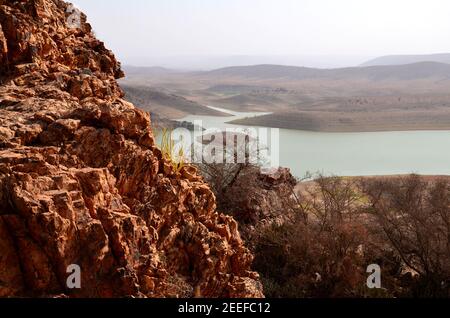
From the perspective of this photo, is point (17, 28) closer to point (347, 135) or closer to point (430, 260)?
point (430, 260)

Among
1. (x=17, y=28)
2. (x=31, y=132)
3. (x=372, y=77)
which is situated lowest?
(x=31, y=132)

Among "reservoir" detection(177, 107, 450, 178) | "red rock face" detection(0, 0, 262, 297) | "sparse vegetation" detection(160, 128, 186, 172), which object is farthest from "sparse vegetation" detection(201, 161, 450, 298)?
"reservoir" detection(177, 107, 450, 178)

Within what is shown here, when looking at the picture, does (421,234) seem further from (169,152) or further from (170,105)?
(170,105)

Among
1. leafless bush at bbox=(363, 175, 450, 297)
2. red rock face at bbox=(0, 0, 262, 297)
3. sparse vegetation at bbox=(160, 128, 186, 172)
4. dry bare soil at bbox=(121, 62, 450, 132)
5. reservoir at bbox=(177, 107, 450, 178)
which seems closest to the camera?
red rock face at bbox=(0, 0, 262, 297)

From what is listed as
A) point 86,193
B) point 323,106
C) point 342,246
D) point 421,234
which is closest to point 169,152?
point 86,193

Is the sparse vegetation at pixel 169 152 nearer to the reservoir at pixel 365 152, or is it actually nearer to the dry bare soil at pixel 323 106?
the reservoir at pixel 365 152

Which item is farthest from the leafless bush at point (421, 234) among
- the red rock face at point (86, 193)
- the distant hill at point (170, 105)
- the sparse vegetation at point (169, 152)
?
the distant hill at point (170, 105)

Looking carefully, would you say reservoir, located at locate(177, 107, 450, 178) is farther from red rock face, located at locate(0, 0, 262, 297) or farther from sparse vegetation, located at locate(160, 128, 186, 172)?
red rock face, located at locate(0, 0, 262, 297)

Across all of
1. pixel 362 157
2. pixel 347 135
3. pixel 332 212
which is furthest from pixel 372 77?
pixel 332 212

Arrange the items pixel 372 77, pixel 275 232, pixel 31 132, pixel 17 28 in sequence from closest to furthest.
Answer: pixel 31 132, pixel 17 28, pixel 275 232, pixel 372 77
